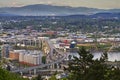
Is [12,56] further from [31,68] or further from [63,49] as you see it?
[63,49]

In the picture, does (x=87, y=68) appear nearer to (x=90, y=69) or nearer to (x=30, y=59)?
(x=90, y=69)

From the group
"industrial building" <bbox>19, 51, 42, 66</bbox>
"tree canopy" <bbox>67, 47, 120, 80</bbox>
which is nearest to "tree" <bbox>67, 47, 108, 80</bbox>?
"tree canopy" <bbox>67, 47, 120, 80</bbox>

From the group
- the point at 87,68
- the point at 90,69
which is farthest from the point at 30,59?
the point at 90,69

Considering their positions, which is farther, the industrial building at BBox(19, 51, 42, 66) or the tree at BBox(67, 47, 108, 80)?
the industrial building at BBox(19, 51, 42, 66)

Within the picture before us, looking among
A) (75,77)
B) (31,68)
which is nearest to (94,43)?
(31,68)

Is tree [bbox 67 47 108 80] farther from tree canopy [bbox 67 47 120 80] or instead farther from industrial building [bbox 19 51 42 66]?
industrial building [bbox 19 51 42 66]

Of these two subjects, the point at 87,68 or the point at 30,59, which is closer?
the point at 87,68

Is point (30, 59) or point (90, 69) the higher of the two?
point (90, 69)

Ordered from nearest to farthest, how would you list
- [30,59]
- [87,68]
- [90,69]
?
1. [90,69]
2. [87,68]
3. [30,59]

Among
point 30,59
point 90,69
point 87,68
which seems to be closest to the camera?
point 90,69
